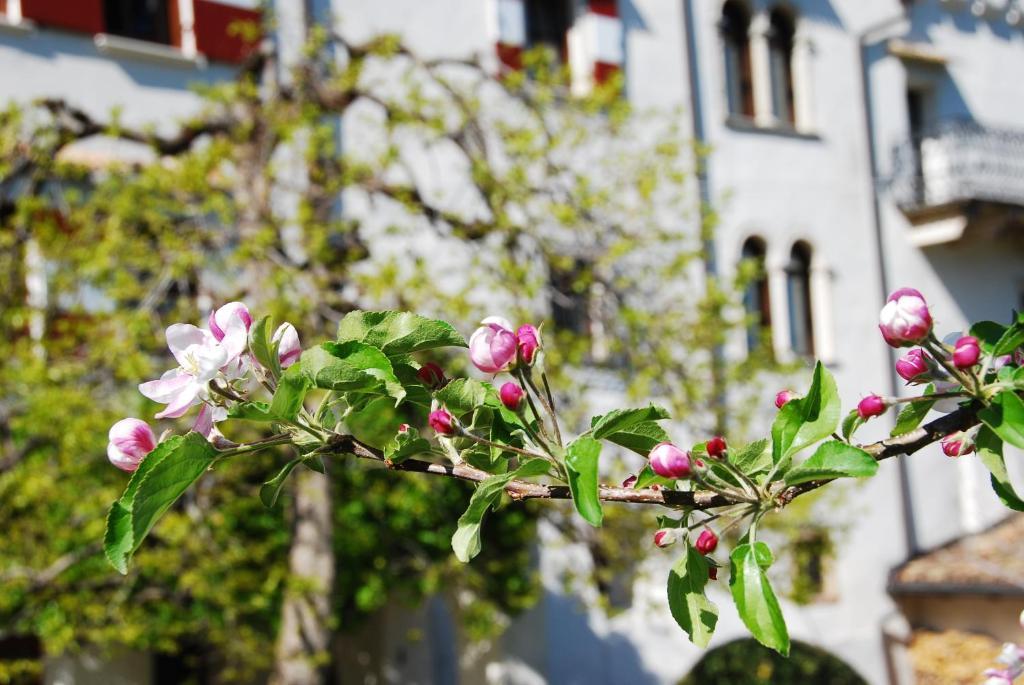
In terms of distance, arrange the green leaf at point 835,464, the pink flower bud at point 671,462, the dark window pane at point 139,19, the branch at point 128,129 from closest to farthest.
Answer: the green leaf at point 835,464, the pink flower bud at point 671,462, the branch at point 128,129, the dark window pane at point 139,19

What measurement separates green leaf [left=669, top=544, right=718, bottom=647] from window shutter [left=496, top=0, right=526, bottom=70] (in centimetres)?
985

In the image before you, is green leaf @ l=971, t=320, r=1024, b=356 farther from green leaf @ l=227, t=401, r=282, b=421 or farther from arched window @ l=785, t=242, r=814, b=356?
arched window @ l=785, t=242, r=814, b=356

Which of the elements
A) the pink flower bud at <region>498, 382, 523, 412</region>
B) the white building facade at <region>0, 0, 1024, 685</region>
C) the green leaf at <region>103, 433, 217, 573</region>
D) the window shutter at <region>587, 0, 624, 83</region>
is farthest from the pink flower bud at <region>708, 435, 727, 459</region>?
the window shutter at <region>587, 0, 624, 83</region>

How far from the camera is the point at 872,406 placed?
1.70m

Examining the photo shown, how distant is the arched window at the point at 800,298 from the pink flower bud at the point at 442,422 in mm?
12243

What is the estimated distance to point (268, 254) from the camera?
733cm

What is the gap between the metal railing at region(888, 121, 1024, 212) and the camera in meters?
14.3

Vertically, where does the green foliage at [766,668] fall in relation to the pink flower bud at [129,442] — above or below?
below

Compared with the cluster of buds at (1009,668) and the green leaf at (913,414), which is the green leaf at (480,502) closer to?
the green leaf at (913,414)

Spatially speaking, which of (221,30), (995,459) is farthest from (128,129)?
(995,459)

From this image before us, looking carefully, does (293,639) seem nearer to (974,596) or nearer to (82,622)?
(82,622)

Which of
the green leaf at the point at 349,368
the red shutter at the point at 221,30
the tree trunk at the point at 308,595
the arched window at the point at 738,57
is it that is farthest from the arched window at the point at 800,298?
the green leaf at the point at 349,368

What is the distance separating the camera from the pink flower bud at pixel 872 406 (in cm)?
169

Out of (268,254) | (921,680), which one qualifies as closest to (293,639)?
(268,254)
